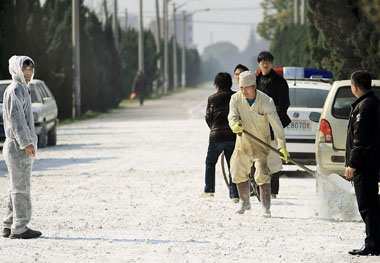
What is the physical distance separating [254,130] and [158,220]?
1.46 metres

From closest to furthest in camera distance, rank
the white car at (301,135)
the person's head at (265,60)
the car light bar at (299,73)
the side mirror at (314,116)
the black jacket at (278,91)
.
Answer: the person's head at (265,60) < the black jacket at (278,91) < the side mirror at (314,116) < the white car at (301,135) < the car light bar at (299,73)

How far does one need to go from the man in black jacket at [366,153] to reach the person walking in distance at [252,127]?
7.95 feet

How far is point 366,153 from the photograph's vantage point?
8.38 m

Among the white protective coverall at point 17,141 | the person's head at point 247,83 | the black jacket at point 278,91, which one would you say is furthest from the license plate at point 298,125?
the white protective coverall at point 17,141

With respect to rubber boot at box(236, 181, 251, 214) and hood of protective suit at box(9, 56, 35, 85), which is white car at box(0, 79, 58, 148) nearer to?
rubber boot at box(236, 181, 251, 214)

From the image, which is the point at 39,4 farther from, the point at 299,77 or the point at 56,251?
the point at 56,251

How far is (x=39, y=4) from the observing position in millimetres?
33688

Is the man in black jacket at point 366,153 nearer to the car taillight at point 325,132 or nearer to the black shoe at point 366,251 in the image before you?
the black shoe at point 366,251

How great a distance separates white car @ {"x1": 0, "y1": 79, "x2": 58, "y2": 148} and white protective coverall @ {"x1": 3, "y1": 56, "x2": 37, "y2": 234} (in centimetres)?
1265

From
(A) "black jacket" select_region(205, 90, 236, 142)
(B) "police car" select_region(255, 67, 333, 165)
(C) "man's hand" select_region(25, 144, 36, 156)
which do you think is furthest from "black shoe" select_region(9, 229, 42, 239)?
(B) "police car" select_region(255, 67, 333, 165)

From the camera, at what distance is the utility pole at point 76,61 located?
121 feet

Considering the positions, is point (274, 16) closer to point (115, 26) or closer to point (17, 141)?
point (115, 26)

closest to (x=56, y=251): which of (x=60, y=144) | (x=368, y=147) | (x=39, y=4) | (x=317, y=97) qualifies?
(x=368, y=147)

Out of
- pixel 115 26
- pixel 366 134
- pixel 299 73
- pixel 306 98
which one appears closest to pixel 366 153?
pixel 366 134
